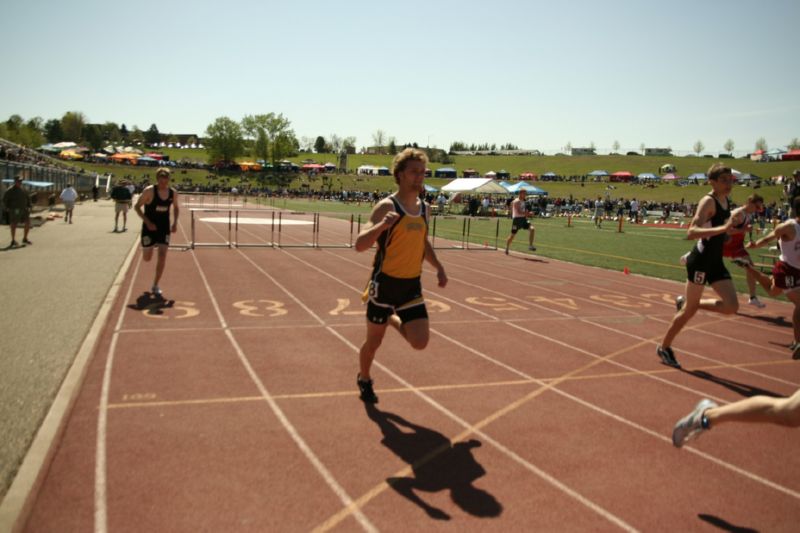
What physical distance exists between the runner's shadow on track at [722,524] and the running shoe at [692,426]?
0.51 meters

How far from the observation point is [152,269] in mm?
12734

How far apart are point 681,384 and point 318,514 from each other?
184 inches

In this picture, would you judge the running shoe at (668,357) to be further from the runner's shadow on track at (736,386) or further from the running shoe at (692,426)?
the running shoe at (692,426)

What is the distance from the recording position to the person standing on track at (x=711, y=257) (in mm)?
6703

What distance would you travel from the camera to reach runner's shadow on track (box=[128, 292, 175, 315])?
29.1ft

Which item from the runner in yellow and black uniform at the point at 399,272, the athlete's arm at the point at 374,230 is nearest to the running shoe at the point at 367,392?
the runner in yellow and black uniform at the point at 399,272

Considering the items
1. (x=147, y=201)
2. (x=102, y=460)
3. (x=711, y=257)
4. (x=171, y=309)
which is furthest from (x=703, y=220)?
(x=147, y=201)

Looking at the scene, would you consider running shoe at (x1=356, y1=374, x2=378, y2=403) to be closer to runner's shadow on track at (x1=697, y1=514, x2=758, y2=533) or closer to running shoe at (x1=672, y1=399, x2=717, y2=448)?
running shoe at (x1=672, y1=399, x2=717, y2=448)

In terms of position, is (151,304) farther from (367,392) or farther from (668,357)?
(668,357)

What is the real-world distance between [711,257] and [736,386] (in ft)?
4.92

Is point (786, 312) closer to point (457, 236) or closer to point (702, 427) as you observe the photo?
point (702, 427)

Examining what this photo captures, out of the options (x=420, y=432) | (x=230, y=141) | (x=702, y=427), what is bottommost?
(x=420, y=432)

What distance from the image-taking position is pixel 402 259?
5.14 m

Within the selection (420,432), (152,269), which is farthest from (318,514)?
(152,269)
